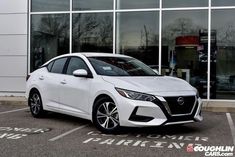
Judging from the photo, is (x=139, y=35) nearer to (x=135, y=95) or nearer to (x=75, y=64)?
(x=75, y=64)

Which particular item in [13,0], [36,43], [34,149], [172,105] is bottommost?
[34,149]

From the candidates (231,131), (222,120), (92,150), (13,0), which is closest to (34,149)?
(92,150)

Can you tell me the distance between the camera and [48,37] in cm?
1683

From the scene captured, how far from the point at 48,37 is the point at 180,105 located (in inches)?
373

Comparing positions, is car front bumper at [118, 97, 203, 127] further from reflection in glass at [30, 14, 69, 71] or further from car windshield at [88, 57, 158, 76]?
reflection in glass at [30, 14, 69, 71]

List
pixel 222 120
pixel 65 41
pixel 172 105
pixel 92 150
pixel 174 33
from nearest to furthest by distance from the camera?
pixel 92 150 → pixel 172 105 → pixel 222 120 → pixel 174 33 → pixel 65 41

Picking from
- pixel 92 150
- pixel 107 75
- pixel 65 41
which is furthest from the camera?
pixel 65 41

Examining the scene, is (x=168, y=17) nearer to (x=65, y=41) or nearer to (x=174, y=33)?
(x=174, y=33)

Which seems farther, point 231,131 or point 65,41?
point 65,41

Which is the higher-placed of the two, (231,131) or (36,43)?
(36,43)

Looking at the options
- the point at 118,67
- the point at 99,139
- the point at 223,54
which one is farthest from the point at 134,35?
the point at 99,139

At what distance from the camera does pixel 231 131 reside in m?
9.20

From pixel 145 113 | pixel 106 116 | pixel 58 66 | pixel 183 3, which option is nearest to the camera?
pixel 145 113

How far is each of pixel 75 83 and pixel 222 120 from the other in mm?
→ 3763
